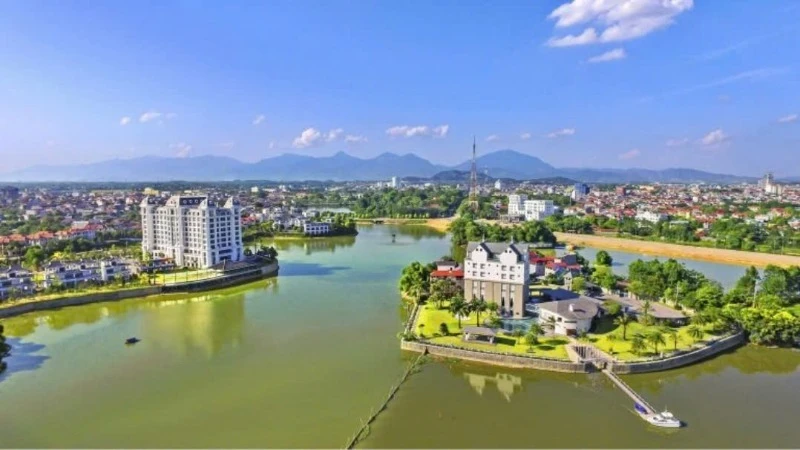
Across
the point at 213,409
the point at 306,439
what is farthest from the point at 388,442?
the point at 213,409

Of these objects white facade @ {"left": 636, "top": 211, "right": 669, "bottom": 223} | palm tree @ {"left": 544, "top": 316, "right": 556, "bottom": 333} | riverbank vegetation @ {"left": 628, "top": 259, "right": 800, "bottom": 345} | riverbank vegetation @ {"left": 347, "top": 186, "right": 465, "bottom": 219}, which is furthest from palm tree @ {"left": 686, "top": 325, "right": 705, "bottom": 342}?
riverbank vegetation @ {"left": 347, "top": 186, "right": 465, "bottom": 219}

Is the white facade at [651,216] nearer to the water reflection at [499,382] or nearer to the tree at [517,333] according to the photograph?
the tree at [517,333]

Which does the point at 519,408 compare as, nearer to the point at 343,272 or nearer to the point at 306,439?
the point at 306,439

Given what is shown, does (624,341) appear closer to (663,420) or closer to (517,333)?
(517,333)

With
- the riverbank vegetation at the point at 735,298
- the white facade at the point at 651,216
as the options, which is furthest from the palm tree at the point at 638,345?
the white facade at the point at 651,216

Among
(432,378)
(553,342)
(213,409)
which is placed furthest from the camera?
(553,342)

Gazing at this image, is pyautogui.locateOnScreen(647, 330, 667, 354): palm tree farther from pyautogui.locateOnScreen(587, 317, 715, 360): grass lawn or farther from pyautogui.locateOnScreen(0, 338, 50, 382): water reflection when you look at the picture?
pyautogui.locateOnScreen(0, 338, 50, 382): water reflection
